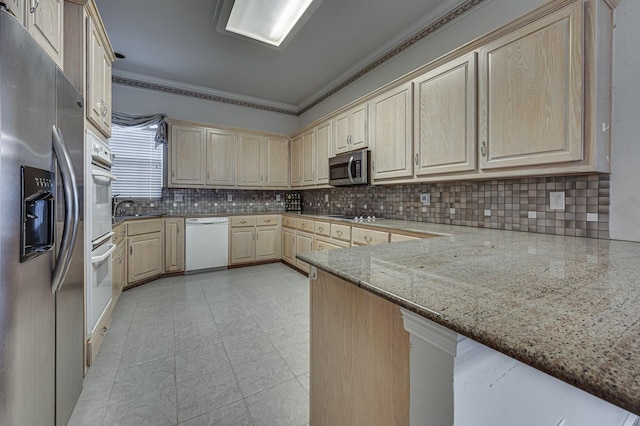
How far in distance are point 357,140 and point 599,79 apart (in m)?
2.10

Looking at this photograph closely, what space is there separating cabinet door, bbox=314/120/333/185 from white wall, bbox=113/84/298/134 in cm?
138

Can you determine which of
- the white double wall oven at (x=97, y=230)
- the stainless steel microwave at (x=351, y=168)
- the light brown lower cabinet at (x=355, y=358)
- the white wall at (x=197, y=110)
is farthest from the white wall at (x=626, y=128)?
the white wall at (x=197, y=110)

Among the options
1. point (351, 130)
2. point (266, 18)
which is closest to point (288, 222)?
point (351, 130)

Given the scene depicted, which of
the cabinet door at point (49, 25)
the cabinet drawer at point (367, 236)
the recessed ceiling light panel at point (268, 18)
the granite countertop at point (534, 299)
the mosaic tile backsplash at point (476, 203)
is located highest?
the recessed ceiling light panel at point (268, 18)

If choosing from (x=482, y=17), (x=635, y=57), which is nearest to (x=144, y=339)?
(x=635, y=57)

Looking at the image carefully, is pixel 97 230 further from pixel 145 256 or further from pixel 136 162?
pixel 136 162

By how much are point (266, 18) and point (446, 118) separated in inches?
75.8

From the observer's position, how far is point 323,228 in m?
3.47

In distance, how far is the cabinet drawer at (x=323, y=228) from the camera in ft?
11.1

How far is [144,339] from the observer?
2.09 meters

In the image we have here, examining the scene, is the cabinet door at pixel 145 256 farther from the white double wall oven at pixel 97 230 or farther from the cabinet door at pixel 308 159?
the cabinet door at pixel 308 159

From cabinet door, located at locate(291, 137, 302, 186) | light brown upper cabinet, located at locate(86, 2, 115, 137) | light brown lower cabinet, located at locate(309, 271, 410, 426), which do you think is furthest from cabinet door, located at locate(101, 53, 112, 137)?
cabinet door, located at locate(291, 137, 302, 186)

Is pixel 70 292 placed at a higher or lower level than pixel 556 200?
lower

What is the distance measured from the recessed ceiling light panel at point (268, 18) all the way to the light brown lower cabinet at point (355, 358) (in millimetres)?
2458
